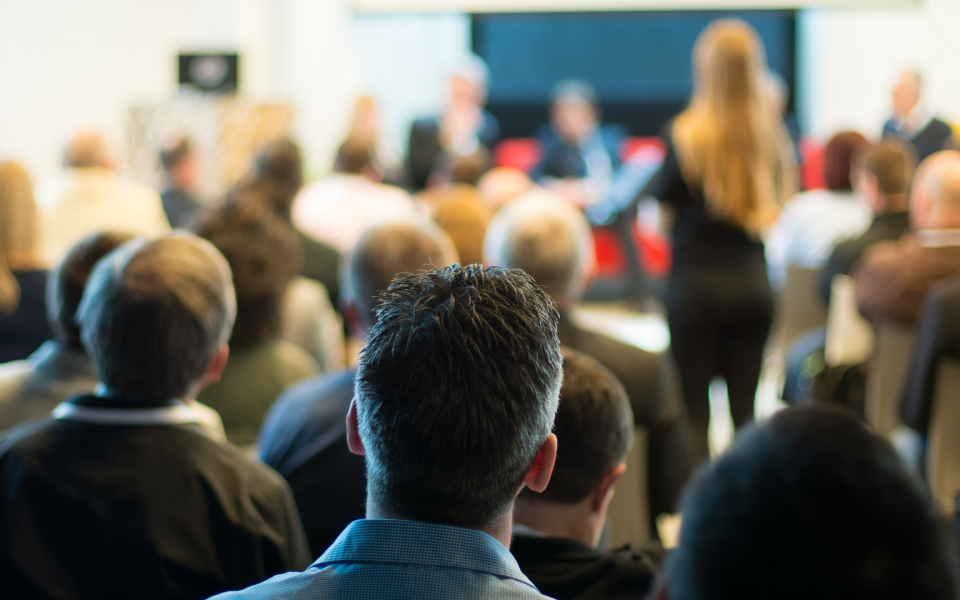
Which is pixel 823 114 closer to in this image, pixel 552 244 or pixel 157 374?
pixel 552 244

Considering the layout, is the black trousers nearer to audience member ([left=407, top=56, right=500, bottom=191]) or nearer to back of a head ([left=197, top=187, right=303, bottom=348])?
back of a head ([left=197, top=187, right=303, bottom=348])

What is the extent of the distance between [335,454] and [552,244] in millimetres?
851

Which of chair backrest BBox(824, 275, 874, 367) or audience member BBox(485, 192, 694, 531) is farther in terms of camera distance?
chair backrest BBox(824, 275, 874, 367)

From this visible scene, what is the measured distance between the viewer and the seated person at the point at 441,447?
0.78 meters

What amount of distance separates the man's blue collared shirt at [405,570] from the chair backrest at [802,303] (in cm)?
326

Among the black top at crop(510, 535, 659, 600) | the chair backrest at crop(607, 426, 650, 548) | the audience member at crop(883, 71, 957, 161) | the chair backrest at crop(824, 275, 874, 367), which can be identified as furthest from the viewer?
the audience member at crop(883, 71, 957, 161)

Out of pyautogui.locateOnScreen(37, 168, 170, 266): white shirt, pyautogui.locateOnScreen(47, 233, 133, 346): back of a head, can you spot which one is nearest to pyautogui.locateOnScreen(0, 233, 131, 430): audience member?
pyautogui.locateOnScreen(47, 233, 133, 346): back of a head

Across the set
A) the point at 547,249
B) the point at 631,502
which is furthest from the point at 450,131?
the point at 631,502

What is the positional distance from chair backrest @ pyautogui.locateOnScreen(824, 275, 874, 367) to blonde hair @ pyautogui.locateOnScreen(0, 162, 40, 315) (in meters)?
2.63

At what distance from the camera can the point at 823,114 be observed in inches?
395

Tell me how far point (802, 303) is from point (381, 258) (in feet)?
7.72

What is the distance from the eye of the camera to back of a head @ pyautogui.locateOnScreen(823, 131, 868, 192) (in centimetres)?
368

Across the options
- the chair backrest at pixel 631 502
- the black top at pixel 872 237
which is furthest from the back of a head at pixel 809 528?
the black top at pixel 872 237

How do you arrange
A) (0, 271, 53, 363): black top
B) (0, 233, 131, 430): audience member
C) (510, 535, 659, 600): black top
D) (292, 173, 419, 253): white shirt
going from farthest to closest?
(292, 173, 419, 253): white shirt, (0, 271, 53, 363): black top, (0, 233, 131, 430): audience member, (510, 535, 659, 600): black top
